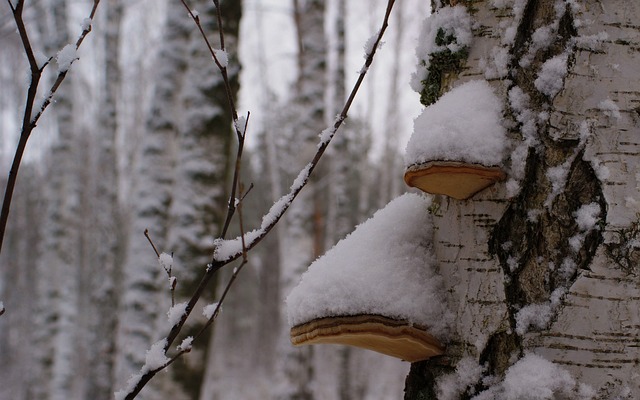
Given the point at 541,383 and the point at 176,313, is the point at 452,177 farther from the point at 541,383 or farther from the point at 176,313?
the point at 176,313

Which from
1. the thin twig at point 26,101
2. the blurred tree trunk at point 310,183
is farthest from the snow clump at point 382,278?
the blurred tree trunk at point 310,183

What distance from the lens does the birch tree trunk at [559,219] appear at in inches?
35.5

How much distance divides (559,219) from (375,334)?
40cm

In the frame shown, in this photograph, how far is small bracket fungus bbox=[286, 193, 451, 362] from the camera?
1.00 m

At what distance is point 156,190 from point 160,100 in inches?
32.4

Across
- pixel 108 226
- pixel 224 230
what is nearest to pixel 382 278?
pixel 224 230

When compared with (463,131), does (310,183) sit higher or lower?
higher

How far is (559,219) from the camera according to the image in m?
0.96

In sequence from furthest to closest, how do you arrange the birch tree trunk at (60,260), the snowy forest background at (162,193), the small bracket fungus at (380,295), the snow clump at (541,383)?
the birch tree trunk at (60,260) → the snowy forest background at (162,193) → the small bracket fungus at (380,295) → the snow clump at (541,383)

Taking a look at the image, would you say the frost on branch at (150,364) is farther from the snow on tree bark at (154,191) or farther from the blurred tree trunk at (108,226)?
the blurred tree trunk at (108,226)

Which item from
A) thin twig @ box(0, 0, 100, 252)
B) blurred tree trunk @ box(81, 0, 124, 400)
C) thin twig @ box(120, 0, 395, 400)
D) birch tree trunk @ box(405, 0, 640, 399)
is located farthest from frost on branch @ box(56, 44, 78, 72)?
blurred tree trunk @ box(81, 0, 124, 400)

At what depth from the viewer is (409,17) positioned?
593 inches

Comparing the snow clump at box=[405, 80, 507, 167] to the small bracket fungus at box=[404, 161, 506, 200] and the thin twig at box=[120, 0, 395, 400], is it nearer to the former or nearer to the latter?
the small bracket fungus at box=[404, 161, 506, 200]

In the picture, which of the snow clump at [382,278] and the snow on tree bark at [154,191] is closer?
the snow clump at [382,278]
